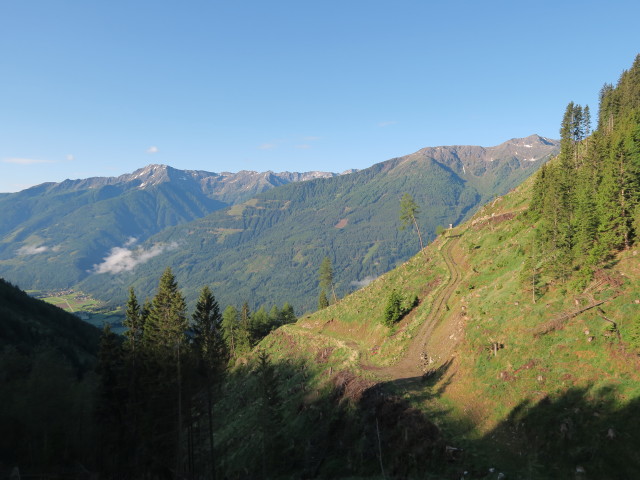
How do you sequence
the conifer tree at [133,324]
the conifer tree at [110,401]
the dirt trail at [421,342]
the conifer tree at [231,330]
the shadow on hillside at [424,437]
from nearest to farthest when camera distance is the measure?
the shadow on hillside at [424,437]
the conifer tree at [110,401]
the conifer tree at [133,324]
the dirt trail at [421,342]
the conifer tree at [231,330]

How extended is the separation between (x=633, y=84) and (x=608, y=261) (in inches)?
3374

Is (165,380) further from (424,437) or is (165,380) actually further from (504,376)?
(504,376)

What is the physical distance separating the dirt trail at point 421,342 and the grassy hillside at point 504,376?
0.70ft

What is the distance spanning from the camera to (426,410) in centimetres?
3306

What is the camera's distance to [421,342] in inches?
2039

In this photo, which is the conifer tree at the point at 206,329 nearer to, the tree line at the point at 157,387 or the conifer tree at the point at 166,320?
the tree line at the point at 157,387

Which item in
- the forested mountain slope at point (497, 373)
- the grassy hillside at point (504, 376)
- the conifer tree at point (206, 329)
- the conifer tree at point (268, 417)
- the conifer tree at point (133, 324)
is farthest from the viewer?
the conifer tree at point (206, 329)

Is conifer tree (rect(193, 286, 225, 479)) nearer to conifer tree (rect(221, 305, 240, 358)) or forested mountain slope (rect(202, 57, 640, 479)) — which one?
forested mountain slope (rect(202, 57, 640, 479))

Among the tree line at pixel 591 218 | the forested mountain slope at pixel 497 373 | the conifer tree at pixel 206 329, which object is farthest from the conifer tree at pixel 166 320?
the tree line at pixel 591 218

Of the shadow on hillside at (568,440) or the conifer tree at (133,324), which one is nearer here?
the shadow on hillside at (568,440)

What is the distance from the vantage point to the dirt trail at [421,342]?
4588 cm

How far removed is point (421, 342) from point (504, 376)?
19.0m

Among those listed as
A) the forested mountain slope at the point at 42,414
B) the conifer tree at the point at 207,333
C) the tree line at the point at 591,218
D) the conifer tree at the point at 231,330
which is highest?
the tree line at the point at 591,218

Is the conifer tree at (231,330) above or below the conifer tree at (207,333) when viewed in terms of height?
below
